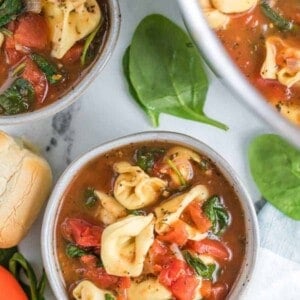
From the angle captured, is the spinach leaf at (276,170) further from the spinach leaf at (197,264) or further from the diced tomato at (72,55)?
the diced tomato at (72,55)

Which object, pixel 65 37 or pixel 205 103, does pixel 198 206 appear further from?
pixel 65 37

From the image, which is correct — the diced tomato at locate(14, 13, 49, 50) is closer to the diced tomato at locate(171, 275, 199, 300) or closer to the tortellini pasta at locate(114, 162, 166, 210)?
the tortellini pasta at locate(114, 162, 166, 210)

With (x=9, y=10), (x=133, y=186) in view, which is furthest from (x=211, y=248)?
(x=9, y=10)

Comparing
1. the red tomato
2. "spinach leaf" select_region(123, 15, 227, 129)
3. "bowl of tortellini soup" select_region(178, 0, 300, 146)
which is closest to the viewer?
"bowl of tortellini soup" select_region(178, 0, 300, 146)

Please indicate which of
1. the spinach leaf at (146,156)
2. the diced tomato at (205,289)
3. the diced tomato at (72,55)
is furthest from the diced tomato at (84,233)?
the diced tomato at (72,55)

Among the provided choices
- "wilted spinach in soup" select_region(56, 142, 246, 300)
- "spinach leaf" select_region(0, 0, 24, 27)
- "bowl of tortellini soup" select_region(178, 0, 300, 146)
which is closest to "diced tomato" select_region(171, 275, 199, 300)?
"wilted spinach in soup" select_region(56, 142, 246, 300)

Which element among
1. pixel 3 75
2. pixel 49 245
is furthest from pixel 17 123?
pixel 49 245

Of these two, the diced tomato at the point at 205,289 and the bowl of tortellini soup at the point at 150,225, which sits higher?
the bowl of tortellini soup at the point at 150,225
